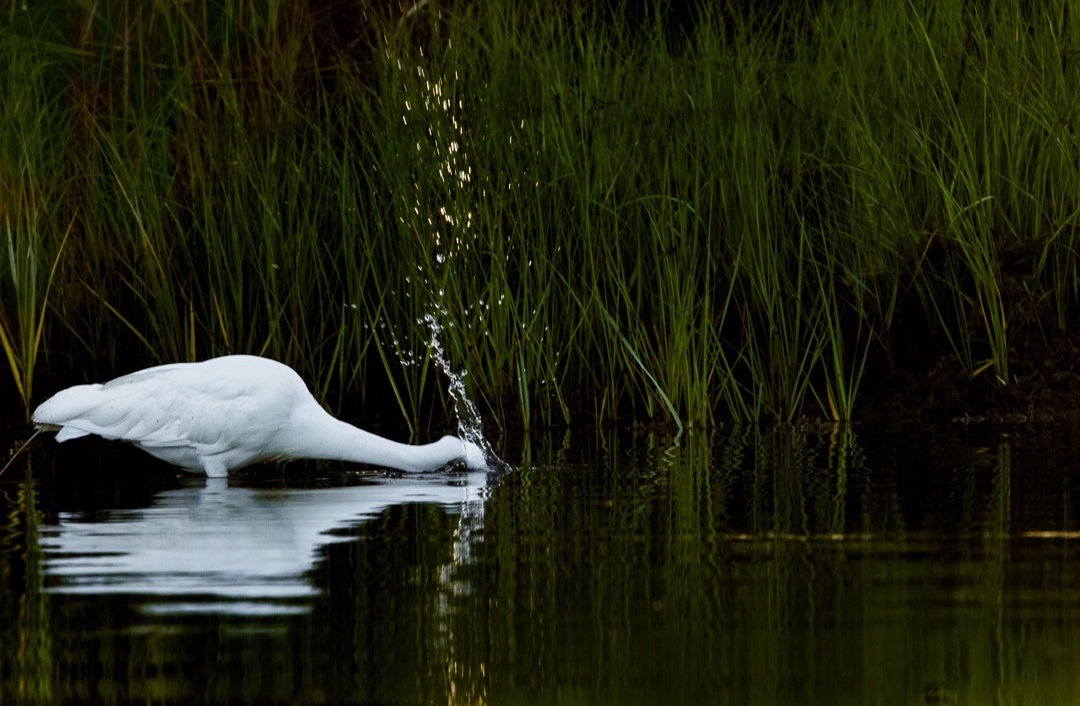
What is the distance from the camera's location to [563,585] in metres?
5.56

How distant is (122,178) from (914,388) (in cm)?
519

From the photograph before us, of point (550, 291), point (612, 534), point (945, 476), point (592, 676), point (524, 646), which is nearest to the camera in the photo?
point (592, 676)

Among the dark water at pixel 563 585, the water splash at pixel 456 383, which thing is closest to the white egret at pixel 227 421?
the dark water at pixel 563 585

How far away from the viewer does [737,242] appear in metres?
10.8

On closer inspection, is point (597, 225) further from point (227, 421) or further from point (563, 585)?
point (563, 585)

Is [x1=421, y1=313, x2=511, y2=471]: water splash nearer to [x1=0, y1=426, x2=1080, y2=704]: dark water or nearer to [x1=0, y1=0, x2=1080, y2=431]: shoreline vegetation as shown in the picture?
[x1=0, y1=0, x2=1080, y2=431]: shoreline vegetation

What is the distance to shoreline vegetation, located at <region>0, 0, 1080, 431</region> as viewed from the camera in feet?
34.7

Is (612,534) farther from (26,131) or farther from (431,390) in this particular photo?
(26,131)

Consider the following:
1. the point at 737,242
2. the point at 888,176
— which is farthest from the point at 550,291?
the point at 888,176

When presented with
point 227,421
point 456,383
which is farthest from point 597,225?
point 227,421

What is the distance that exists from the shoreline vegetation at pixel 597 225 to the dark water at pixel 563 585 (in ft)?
6.26

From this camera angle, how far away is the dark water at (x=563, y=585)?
4301 millimetres

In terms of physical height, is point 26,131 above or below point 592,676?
above

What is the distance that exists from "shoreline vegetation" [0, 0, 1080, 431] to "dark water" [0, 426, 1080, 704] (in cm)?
191
